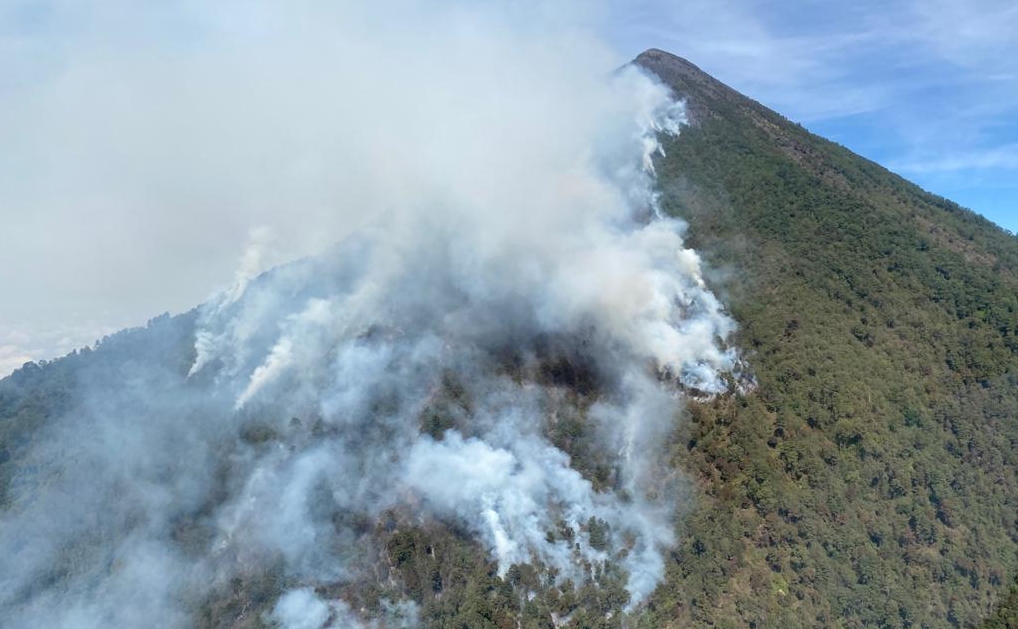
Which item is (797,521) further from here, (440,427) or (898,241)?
(898,241)

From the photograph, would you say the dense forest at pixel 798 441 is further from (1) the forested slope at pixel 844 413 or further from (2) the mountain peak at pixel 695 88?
(2) the mountain peak at pixel 695 88

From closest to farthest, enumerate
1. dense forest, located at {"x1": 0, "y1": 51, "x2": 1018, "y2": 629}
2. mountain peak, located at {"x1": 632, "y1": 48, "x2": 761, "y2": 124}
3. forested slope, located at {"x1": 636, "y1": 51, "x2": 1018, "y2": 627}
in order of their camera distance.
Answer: dense forest, located at {"x1": 0, "y1": 51, "x2": 1018, "y2": 629} < forested slope, located at {"x1": 636, "y1": 51, "x2": 1018, "y2": 627} < mountain peak, located at {"x1": 632, "y1": 48, "x2": 761, "y2": 124}

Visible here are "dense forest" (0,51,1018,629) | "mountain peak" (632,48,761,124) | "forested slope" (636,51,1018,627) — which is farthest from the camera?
"mountain peak" (632,48,761,124)

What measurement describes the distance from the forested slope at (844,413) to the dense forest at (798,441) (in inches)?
10.7

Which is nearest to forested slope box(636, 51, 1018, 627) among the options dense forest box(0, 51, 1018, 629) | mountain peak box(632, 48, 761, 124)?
dense forest box(0, 51, 1018, 629)

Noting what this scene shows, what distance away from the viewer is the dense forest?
230 feet

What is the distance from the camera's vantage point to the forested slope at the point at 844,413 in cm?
7194


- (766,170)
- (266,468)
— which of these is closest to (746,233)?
(766,170)

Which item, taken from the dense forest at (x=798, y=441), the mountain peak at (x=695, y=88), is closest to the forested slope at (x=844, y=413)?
the dense forest at (x=798, y=441)

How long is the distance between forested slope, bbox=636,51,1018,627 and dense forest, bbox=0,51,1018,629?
271 mm

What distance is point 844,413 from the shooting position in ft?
291

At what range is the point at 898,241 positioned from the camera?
120m

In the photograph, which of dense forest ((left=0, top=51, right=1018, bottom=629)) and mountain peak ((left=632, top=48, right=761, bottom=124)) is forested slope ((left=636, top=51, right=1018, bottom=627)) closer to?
dense forest ((left=0, top=51, right=1018, bottom=629))

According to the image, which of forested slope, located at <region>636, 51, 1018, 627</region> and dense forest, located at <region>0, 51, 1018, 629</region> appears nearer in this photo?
dense forest, located at <region>0, 51, 1018, 629</region>
